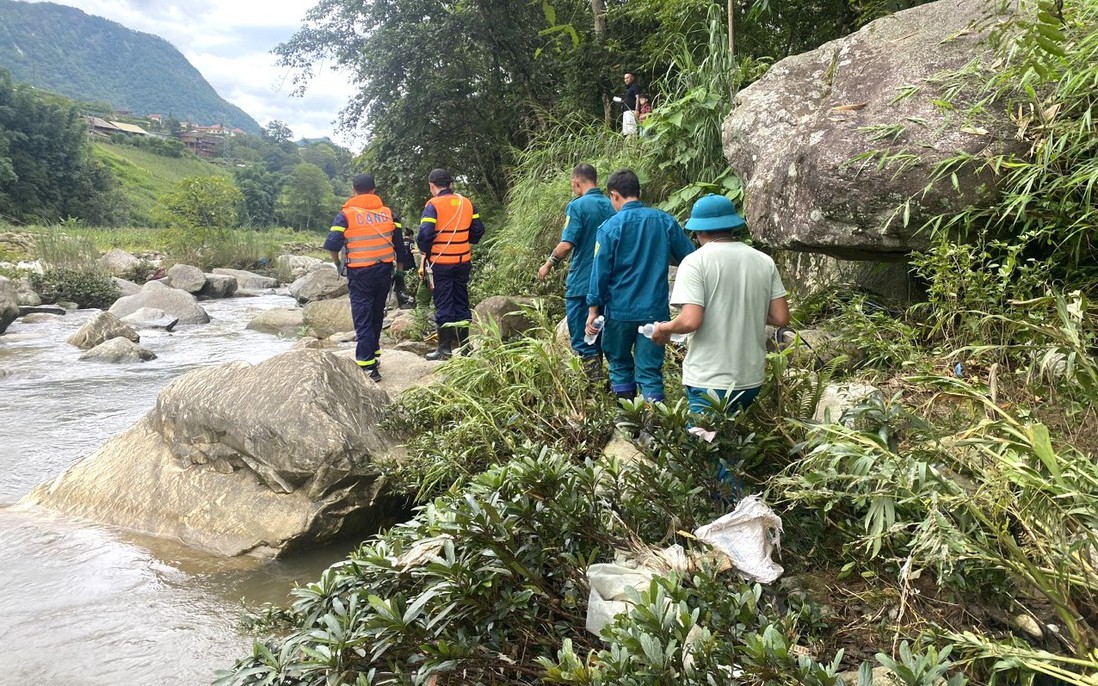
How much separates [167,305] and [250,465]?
503 inches

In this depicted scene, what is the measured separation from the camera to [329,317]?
12.7 meters

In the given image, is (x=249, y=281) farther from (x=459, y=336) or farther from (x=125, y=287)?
(x=459, y=336)

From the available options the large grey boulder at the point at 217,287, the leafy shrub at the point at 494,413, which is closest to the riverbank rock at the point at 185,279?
the large grey boulder at the point at 217,287

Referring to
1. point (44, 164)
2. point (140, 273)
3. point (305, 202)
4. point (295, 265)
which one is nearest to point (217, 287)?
point (140, 273)

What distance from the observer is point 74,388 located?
930cm

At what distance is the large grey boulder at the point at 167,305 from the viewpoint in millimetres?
15641

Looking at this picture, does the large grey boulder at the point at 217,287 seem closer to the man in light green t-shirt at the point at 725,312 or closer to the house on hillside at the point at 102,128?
the man in light green t-shirt at the point at 725,312

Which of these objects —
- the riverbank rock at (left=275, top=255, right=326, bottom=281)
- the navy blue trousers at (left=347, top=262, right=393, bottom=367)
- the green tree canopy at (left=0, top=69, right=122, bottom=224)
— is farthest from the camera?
the green tree canopy at (left=0, top=69, right=122, bottom=224)

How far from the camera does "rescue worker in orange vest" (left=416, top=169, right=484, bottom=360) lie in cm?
722

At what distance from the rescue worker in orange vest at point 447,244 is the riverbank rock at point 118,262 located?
698 inches

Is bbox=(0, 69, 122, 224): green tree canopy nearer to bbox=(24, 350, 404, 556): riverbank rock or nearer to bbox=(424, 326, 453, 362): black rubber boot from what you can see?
bbox=(424, 326, 453, 362): black rubber boot

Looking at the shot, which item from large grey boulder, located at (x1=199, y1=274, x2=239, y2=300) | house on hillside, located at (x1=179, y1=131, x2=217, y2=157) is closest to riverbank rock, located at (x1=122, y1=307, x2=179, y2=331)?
large grey boulder, located at (x1=199, y1=274, x2=239, y2=300)

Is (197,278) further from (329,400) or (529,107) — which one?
(329,400)

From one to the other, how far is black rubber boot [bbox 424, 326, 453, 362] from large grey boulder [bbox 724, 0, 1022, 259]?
336 cm
